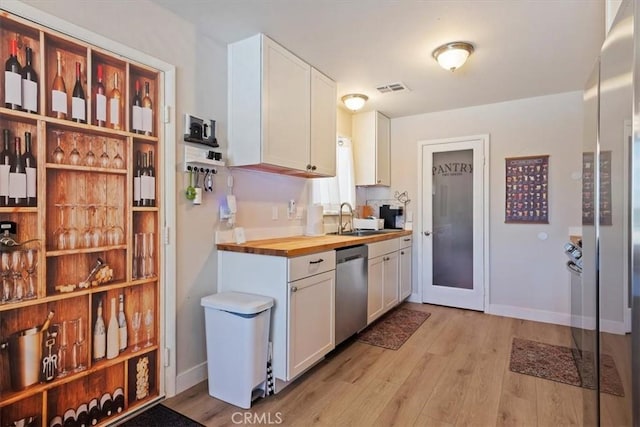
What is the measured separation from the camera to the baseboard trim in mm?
2196

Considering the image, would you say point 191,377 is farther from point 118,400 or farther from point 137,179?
point 137,179

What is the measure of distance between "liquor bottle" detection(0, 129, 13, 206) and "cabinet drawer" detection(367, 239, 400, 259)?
2504 millimetres

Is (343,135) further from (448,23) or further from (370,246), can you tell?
(448,23)

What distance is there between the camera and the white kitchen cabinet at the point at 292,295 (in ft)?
6.96

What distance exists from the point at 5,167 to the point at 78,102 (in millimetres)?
475

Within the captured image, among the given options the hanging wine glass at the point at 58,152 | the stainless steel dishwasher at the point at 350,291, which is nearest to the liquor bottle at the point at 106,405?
the hanging wine glass at the point at 58,152

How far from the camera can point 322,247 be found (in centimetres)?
241

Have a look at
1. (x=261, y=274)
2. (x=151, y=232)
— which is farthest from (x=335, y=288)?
(x=151, y=232)

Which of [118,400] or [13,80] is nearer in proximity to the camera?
[13,80]

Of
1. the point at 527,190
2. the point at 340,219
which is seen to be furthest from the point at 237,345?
the point at 527,190

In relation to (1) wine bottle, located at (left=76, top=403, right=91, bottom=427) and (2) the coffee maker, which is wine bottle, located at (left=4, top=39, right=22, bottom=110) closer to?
(1) wine bottle, located at (left=76, top=403, right=91, bottom=427)

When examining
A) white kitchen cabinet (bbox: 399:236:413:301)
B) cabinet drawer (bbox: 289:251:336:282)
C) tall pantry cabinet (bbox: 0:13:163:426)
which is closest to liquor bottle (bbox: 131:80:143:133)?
tall pantry cabinet (bbox: 0:13:163:426)

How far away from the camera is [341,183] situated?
4.16 meters

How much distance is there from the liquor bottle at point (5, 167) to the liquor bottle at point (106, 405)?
1.17 m
